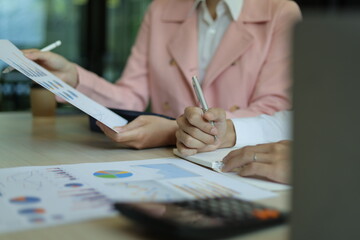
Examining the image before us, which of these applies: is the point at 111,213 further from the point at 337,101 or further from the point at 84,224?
the point at 337,101

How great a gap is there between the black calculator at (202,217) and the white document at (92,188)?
8cm

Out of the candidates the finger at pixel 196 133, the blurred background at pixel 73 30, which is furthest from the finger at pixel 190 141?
the blurred background at pixel 73 30

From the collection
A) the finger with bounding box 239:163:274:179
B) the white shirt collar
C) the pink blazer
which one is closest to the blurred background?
the pink blazer

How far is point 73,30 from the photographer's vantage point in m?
4.14

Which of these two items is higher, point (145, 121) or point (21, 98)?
point (145, 121)

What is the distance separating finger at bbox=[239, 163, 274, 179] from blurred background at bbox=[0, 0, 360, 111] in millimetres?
3425

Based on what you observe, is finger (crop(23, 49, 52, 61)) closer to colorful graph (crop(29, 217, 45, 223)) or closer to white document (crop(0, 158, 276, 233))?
white document (crop(0, 158, 276, 233))

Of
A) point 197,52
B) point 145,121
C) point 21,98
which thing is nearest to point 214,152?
point 145,121

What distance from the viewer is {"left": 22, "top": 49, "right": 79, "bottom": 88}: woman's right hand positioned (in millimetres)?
1232

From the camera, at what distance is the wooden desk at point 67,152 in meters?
0.49

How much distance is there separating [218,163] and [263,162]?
0.10 m

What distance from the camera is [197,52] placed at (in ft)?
4.80

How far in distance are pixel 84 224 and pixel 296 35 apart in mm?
309

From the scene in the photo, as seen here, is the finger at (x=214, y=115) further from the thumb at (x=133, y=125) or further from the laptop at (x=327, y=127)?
the laptop at (x=327, y=127)
